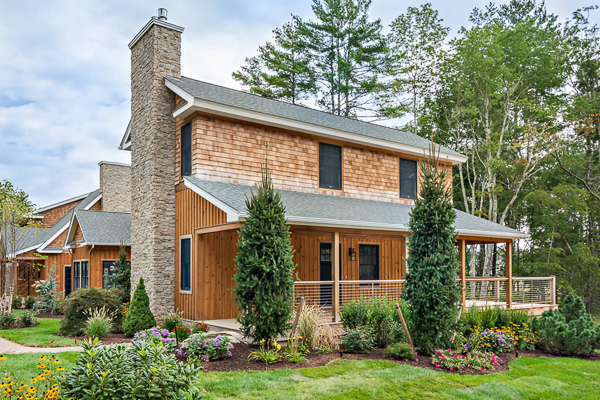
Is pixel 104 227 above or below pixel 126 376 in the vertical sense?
above

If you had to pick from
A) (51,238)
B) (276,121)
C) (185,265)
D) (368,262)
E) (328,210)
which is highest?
(276,121)

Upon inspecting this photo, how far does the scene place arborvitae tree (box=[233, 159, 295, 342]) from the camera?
8.48 m

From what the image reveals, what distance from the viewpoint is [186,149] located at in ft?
42.3

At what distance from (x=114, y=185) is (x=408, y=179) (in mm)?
15322

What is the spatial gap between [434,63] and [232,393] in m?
24.0

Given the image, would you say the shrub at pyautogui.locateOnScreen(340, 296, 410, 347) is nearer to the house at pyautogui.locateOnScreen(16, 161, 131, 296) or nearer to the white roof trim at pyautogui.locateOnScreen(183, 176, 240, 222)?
the white roof trim at pyautogui.locateOnScreen(183, 176, 240, 222)

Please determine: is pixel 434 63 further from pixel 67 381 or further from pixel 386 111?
pixel 67 381

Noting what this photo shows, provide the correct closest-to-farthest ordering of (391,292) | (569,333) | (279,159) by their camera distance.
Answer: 1. (569,333)
2. (279,159)
3. (391,292)

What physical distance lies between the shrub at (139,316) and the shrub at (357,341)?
16.2 ft

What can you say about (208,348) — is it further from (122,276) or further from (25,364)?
(122,276)

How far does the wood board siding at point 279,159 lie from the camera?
1259cm

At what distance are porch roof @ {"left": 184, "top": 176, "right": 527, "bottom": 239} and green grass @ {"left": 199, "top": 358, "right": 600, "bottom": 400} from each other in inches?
140

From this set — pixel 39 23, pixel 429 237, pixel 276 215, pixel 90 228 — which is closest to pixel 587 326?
pixel 429 237

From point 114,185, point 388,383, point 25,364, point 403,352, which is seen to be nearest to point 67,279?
point 114,185
